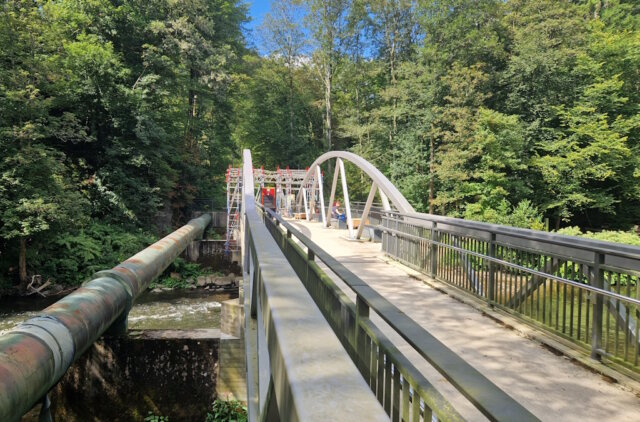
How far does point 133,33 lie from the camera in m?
23.6

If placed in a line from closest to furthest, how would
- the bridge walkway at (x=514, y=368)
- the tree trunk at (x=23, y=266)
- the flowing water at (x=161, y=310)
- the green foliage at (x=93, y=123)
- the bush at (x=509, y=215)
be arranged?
the bridge walkway at (x=514, y=368)
the flowing water at (x=161, y=310)
the green foliage at (x=93, y=123)
the tree trunk at (x=23, y=266)
the bush at (x=509, y=215)

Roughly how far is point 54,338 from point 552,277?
5596 millimetres

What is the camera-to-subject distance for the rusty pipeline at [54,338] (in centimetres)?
386

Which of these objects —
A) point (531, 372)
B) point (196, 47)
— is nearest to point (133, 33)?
point (196, 47)

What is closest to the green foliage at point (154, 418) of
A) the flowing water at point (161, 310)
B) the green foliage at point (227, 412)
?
the green foliage at point (227, 412)

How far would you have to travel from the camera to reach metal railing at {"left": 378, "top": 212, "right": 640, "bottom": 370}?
3.39 metres

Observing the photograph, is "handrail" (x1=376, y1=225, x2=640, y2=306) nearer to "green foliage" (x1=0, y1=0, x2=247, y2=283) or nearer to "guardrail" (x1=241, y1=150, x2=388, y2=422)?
"guardrail" (x1=241, y1=150, x2=388, y2=422)

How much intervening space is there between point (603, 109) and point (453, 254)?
1008 inches

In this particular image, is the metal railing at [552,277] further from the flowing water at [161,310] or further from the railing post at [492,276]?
the flowing water at [161,310]

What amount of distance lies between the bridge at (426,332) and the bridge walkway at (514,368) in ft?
0.05

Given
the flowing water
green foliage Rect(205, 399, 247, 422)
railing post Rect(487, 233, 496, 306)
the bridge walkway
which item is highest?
railing post Rect(487, 233, 496, 306)

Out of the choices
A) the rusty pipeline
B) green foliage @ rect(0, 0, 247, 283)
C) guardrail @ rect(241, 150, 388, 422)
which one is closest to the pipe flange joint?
the rusty pipeline

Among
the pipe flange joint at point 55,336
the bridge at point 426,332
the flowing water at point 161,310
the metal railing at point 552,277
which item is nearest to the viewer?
the bridge at point 426,332

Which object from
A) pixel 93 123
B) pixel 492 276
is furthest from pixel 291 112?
pixel 492 276
